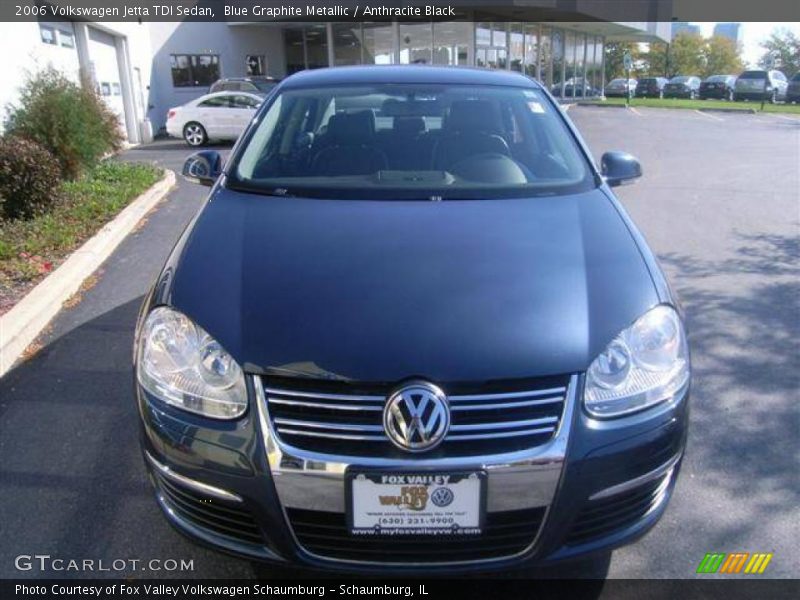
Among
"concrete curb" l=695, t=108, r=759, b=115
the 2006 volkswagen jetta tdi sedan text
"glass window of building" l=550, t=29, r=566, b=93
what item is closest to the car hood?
the 2006 volkswagen jetta tdi sedan text

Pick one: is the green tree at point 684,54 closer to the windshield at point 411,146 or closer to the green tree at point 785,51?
the green tree at point 785,51

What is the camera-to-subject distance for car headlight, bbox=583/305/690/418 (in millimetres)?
2064

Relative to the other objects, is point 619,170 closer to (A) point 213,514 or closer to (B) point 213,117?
(A) point 213,514

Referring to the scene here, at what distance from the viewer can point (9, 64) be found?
1112 centimetres

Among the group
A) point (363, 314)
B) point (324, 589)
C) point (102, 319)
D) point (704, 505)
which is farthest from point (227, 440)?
point (102, 319)

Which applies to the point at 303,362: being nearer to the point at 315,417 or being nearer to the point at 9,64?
the point at 315,417

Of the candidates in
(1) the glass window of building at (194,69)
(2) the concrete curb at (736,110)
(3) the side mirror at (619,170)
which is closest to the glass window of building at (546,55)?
(2) the concrete curb at (736,110)

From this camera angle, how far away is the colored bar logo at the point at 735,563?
2.51 m

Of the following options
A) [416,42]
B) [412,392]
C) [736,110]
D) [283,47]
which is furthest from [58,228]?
[736,110]

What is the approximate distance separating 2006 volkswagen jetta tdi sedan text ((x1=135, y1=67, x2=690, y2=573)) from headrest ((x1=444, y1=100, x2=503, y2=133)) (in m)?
1.02

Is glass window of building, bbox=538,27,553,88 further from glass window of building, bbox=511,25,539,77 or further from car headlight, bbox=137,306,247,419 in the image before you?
car headlight, bbox=137,306,247,419

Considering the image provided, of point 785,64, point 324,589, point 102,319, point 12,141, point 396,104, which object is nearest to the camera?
point 324,589

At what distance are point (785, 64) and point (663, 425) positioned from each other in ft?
249

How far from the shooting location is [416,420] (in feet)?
6.38
